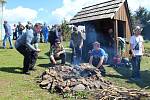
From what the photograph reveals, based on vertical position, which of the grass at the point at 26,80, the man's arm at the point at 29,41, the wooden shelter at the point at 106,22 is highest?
the wooden shelter at the point at 106,22

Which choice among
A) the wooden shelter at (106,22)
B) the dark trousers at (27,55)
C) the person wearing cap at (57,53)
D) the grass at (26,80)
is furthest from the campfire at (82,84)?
the wooden shelter at (106,22)

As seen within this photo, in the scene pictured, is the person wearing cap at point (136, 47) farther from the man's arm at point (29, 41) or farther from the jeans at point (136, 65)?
the man's arm at point (29, 41)

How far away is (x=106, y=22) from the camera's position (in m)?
19.4

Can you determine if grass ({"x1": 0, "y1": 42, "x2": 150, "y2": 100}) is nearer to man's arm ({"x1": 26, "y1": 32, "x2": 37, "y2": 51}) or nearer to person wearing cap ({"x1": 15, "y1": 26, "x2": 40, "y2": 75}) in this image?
person wearing cap ({"x1": 15, "y1": 26, "x2": 40, "y2": 75})

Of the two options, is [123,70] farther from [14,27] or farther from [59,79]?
[14,27]

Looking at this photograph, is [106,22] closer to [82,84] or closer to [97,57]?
[97,57]

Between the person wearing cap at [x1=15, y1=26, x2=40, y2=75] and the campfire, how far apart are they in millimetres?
1062

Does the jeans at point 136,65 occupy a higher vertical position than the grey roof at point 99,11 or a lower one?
lower

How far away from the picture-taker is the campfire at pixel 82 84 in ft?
31.7

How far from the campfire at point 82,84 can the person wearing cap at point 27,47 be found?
1062mm

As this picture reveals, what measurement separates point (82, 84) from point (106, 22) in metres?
8.95

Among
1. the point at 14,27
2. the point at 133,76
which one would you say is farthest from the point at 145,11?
the point at 133,76

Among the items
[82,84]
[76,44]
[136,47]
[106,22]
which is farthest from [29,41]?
[106,22]

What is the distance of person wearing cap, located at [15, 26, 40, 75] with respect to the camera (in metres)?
12.5
